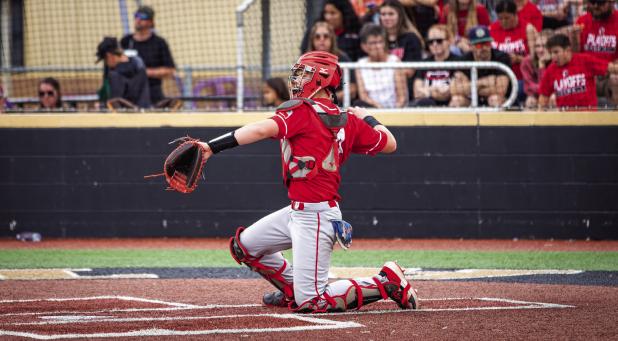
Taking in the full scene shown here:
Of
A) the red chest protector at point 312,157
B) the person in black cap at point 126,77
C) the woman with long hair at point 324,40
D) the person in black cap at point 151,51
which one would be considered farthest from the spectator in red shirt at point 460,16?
the red chest protector at point 312,157

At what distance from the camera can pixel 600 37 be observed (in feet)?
37.8

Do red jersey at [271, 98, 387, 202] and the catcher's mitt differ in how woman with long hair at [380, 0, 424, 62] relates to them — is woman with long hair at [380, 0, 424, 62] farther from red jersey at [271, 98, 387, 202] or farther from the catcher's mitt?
the catcher's mitt

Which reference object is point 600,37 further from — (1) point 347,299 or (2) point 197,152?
(2) point 197,152

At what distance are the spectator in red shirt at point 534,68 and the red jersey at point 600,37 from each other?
39 cm

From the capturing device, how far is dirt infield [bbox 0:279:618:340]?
17.4 feet

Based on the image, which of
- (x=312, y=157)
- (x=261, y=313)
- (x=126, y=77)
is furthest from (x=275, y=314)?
(x=126, y=77)

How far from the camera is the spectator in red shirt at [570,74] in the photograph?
11227 mm

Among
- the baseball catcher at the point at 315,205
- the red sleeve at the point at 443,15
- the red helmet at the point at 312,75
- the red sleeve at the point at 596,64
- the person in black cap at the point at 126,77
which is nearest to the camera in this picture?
the baseball catcher at the point at 315,205

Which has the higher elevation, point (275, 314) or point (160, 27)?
point (160, 27)

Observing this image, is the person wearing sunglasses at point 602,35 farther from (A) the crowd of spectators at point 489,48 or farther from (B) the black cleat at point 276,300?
(B) the black cleat at point 276,300

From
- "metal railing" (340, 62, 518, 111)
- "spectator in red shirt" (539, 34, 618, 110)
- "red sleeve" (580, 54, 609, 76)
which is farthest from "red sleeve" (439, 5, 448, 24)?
"red sleeve" (580, 54, 609, 76)

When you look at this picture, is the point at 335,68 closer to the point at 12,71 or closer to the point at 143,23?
the point at 143,23

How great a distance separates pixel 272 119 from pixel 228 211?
592 centimetres

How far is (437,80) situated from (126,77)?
12.2 ft
